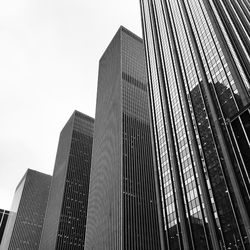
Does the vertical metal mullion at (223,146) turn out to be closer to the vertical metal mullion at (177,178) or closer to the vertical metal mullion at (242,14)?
the vertical metal mullion at (242,14)

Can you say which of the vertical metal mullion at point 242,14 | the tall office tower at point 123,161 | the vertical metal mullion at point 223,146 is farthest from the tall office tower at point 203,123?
the tall office tower at point 123,161

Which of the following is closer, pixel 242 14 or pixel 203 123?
pixel 203 123

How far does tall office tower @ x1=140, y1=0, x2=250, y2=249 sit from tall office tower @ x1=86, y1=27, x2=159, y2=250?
2832cm

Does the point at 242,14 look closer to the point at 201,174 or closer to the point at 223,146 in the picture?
the point at 223,146

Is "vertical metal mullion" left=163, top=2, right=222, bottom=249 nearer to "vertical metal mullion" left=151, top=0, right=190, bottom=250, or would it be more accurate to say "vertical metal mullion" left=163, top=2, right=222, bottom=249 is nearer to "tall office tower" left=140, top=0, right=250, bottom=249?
"tall office tower" left=140, top=0, right=250, bottom=249

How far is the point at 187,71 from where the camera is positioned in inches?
3738

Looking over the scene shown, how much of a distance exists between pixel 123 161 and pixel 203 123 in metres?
53.8

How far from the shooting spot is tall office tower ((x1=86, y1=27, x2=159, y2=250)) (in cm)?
11356

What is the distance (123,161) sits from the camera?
126500 mm

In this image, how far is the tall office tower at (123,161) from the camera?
11356 cm

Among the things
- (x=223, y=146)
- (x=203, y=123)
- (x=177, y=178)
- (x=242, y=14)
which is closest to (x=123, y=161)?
(x=177, y=178)

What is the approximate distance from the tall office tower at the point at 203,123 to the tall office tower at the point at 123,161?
28320 mm

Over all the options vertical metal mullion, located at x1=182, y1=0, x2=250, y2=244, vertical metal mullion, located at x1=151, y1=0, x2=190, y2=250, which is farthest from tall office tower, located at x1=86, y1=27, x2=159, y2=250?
vertical metal mullion, located at x1=182, y1=0, x2=250, y2=244

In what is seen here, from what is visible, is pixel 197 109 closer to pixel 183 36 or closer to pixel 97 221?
pixel 183 36
